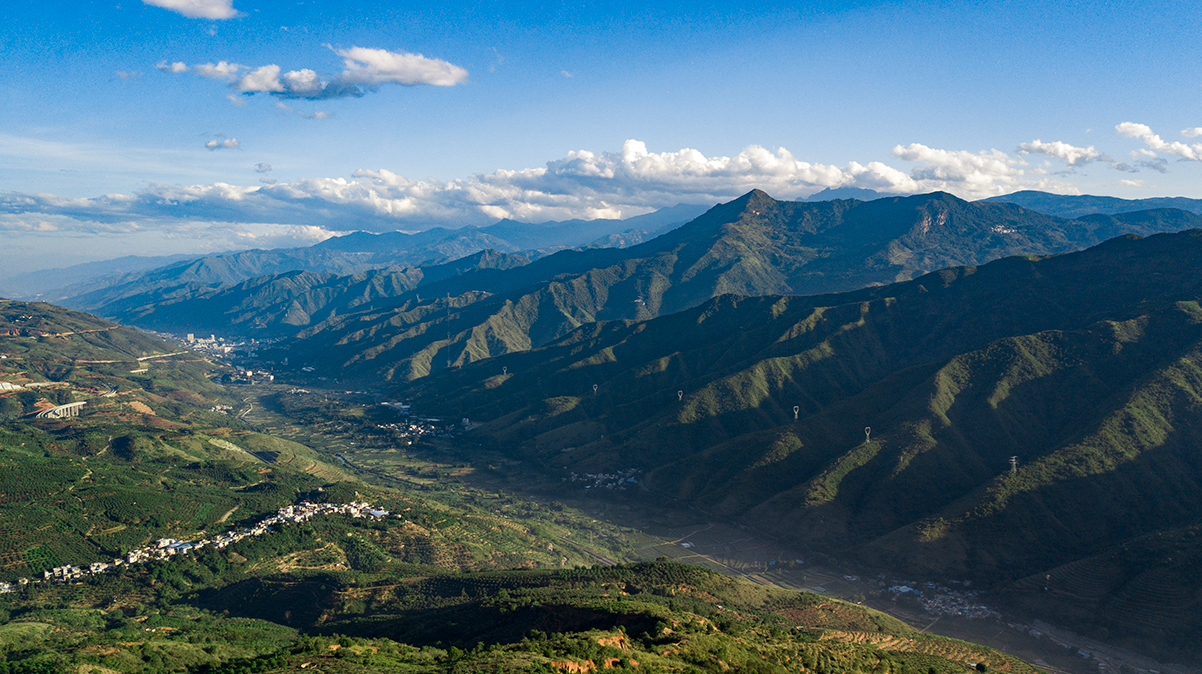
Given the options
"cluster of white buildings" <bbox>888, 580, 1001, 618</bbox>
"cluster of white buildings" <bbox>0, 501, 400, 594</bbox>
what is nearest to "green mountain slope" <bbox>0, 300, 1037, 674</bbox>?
"cluster of white buildings" <bbox>0, 501, 400, 594</bbox>

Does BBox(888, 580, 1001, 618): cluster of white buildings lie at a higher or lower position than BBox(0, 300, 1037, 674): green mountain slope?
lower

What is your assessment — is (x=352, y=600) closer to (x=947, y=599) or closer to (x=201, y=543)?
(x=201, y=543)

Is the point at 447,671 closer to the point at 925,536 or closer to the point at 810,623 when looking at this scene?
the point at 810,623

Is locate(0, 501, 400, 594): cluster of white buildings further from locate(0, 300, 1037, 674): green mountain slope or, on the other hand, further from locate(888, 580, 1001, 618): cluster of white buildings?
locate(888, 580, 1001, 618): cluster of white buildings

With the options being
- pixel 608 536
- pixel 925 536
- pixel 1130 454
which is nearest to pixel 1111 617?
pixel 925 536

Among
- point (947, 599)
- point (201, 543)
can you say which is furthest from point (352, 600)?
point (947, 599)

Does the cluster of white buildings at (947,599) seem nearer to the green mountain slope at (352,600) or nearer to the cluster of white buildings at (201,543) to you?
the green mountain slope at (352,600)

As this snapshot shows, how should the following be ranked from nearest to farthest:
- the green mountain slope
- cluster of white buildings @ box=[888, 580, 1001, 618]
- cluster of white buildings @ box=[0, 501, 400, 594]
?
the green mountain slope < cluster of white buildings @ box=[0, 501, 400, 594] < cluster of white buildings @ box=[888, 580, 1001, 618]

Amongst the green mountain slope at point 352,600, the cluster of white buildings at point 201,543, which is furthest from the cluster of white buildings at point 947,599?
the cluster of white buildings at point 201,543

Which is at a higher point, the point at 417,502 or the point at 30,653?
the point at 30,653
